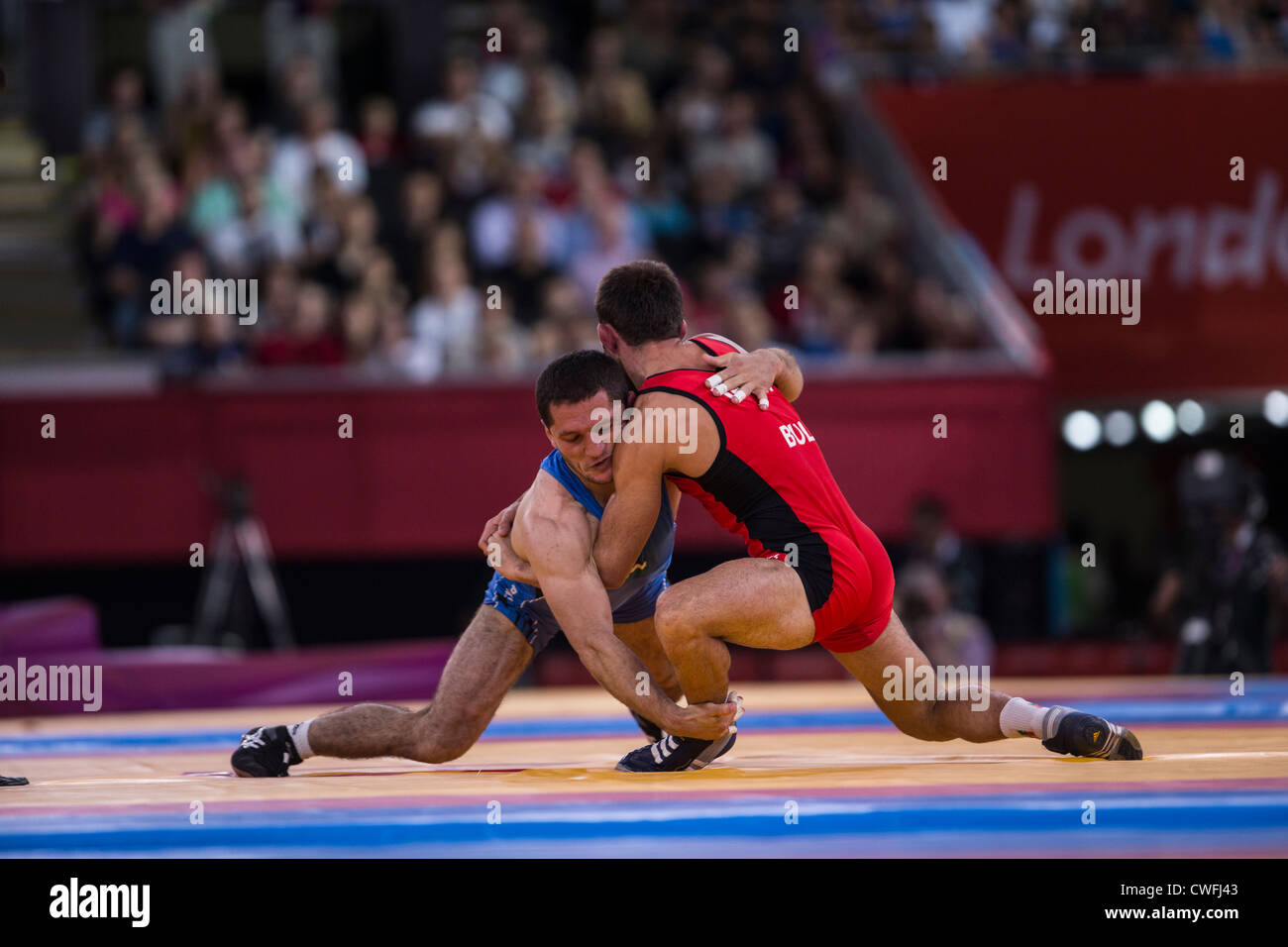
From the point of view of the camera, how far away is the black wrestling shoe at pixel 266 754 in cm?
431

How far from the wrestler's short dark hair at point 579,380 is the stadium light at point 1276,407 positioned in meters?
7.87

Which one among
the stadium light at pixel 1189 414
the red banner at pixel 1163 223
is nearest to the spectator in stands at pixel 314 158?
the red banner at pixel 1163 223

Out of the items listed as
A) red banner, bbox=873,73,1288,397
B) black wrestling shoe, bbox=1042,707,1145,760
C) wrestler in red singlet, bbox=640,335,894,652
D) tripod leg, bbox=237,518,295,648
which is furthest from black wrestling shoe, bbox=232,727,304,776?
red banner, bbox=873,73,1288,397

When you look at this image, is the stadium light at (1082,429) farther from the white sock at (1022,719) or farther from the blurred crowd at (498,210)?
the white sock at (1022,719)

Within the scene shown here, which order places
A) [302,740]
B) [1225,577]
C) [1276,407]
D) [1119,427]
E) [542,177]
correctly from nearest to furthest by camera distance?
[302,740] < [1225,577] < [542,177] < [1276,407] < [1119,427]

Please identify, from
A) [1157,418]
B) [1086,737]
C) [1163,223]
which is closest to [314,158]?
[1163,223]

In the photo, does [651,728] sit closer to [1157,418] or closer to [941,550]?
[941,550]

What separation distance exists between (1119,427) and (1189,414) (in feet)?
1.50

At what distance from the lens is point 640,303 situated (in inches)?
163

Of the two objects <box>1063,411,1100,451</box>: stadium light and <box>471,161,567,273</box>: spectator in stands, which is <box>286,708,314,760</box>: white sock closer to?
<box>471,161,567,273</box>: spectator in stands

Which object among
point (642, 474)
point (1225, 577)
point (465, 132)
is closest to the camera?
point (642, 474)

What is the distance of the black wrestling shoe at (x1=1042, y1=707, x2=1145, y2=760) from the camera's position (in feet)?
13.4

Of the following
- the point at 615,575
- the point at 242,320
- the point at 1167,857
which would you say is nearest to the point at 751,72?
the point at 242,320
